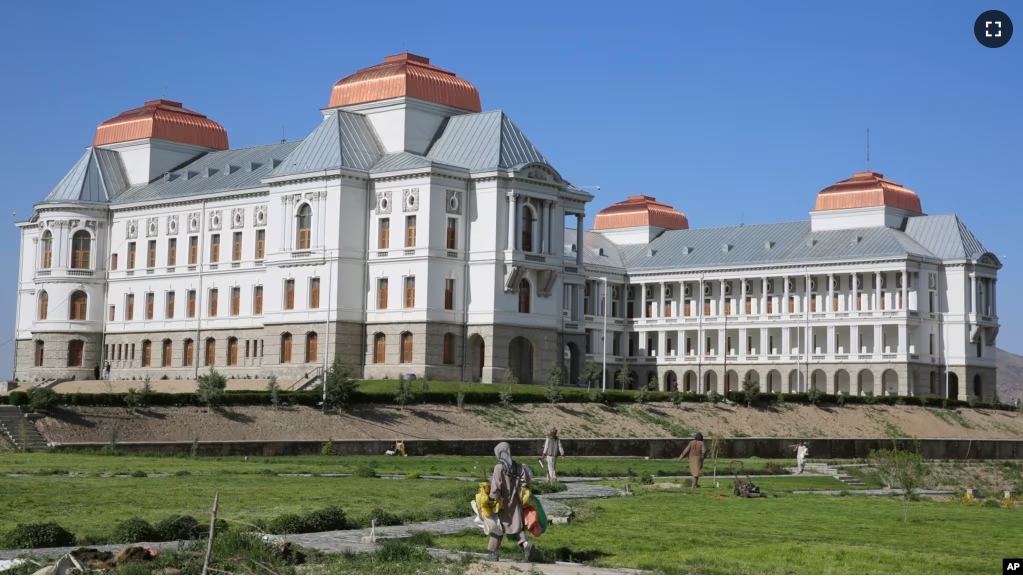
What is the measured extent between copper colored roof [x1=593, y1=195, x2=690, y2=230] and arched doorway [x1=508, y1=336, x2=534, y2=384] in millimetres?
52485

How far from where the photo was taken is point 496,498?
24.9 metres

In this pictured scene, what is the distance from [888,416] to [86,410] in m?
54.2

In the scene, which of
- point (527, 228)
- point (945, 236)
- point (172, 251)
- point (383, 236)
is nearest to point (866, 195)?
point (945, 236)

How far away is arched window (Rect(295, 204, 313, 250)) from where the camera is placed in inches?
3775

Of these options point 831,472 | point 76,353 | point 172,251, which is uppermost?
point 172,251

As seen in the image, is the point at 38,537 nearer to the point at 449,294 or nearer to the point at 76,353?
the point at 449,294

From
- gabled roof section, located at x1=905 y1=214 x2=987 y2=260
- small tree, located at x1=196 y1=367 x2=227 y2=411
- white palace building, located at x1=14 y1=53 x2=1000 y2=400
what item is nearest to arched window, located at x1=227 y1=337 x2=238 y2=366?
white palace building, located at x1=14 y1=53 x2=1000 y2=400

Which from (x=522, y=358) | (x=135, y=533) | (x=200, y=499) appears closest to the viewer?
(x=135, y=533)

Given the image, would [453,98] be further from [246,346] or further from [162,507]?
[162,507]

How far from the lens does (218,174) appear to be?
11056cm

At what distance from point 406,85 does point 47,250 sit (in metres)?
33.9

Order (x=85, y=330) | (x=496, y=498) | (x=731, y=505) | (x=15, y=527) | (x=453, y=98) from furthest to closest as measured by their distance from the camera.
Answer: (x=85, y=330)
(x=453, y=98)
(x=731, y=505)
(x=15, y=527)
(x=496, y=498)

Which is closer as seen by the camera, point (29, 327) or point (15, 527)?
point (15, 527)

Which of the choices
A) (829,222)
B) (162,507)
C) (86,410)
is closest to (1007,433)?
(829,222)
